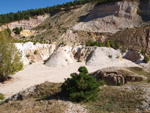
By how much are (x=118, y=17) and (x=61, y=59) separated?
29.5 m

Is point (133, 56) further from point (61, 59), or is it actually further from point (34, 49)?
point (34, 49)

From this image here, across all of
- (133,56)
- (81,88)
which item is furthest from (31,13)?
(81,88)

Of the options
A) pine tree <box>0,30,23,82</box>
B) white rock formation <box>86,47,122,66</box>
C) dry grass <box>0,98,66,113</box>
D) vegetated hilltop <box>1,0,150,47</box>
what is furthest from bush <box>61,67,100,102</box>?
vegetated hilltop <box>1,0,150,47</box>

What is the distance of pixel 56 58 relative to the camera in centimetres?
2522

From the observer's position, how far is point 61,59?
25031 millimetres

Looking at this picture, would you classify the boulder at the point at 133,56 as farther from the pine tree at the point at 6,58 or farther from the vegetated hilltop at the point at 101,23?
the pine tree at the point at 6,58

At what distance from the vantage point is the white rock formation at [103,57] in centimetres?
2479

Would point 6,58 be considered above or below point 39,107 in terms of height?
above

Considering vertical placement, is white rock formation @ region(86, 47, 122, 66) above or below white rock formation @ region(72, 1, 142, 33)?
below

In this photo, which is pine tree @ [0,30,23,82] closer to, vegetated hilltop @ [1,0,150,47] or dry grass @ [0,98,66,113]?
dry grass @ [0,98,66,113]

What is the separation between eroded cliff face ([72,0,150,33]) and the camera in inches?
1724

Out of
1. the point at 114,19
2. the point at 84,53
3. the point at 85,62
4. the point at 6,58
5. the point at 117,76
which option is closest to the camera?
the point at 117,76

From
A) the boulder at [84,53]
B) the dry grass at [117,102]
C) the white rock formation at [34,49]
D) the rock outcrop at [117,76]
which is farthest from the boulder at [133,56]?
the dry grass at [117,102]

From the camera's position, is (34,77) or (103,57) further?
(103,57)
